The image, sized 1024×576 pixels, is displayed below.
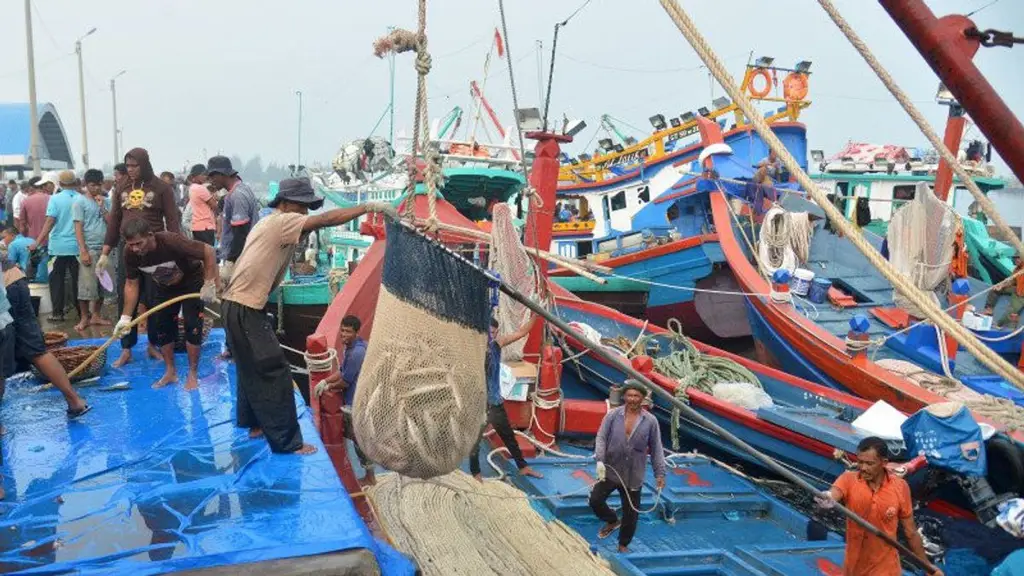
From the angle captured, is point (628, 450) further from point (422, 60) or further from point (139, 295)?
point (139, 295)

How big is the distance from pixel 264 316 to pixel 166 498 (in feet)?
3.51

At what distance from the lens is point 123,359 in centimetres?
661

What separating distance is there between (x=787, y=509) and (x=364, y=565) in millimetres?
4576

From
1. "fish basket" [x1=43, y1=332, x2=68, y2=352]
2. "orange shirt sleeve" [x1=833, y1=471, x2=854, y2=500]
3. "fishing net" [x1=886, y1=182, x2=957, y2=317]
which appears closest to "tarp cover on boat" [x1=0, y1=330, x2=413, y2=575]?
"fish basket" [x1=43, y1=332, x2=68, y2=352]

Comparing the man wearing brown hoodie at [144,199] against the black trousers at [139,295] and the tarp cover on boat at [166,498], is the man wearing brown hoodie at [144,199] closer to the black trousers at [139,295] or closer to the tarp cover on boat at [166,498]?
the black trousers at [139,295]

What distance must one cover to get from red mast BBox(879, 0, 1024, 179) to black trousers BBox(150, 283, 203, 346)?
15.7ft

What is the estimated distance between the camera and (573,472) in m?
7.28

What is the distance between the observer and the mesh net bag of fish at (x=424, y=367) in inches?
130

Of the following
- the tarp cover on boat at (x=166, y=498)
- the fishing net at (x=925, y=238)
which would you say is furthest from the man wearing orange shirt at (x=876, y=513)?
the fishing net at (x=925, y=238)

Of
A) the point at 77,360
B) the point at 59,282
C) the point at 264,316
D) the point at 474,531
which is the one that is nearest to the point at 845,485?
the point at 474,531

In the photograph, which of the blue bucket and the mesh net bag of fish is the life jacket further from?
the mesh net bag of fish

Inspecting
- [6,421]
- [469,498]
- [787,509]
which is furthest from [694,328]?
[6,421]

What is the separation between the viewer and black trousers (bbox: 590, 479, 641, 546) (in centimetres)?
578

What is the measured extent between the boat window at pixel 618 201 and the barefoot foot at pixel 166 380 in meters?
11.5
